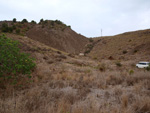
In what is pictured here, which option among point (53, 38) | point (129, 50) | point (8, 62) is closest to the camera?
point (8, 62)

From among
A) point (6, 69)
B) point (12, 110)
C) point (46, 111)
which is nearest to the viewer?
point (12, 110)

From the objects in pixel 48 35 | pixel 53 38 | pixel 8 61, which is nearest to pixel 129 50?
pixel 53 38

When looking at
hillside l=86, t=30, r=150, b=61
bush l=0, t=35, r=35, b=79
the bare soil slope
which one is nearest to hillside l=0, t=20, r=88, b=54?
Result: the bare soil slope

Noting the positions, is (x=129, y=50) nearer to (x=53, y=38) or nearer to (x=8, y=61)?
(x=53, y=38)

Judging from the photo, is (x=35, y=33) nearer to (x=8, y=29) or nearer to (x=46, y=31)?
(x=46, y=31)

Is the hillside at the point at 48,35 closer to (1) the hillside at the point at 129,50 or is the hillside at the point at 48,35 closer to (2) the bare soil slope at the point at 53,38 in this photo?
(2) the bare soil slope at the point at 53,38

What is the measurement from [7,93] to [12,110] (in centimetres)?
200

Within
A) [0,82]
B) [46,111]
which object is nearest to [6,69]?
[0,82]

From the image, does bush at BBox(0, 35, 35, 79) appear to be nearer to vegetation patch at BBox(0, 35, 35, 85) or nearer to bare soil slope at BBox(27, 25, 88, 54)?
vegetation patch at BBox(0, 35, 35, 85)

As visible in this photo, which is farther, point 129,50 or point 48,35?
point 48,35

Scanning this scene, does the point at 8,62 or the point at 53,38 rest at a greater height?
the point at 53,38

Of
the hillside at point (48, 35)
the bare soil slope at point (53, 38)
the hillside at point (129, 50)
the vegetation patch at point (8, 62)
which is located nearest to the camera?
the vegetation patch at point (8, 62)

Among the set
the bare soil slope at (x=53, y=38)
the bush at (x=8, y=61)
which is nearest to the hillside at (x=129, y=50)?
the bare soil slope at (x=53, y=38)

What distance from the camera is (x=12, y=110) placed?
2.90m
